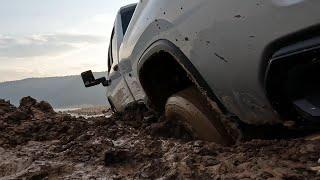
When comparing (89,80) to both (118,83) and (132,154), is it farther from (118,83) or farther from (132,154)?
(132,154)

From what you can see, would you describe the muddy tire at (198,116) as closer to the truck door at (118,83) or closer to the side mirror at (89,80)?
the truck door at (118,83)

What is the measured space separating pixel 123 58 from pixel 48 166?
4.07ft

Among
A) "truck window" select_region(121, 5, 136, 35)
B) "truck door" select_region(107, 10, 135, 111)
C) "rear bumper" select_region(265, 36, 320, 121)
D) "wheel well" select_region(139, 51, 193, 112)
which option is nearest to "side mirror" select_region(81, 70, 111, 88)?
"truck door" select_region(107, 10, 135, 111)

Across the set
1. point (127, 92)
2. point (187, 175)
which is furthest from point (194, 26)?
point (127, 92)

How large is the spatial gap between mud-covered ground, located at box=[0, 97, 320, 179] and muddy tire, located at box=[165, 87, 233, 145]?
13 cm

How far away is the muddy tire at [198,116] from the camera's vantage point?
10.3ft

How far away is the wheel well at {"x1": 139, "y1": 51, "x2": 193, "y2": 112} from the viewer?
3459 mm

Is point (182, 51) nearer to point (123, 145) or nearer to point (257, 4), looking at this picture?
point (257, 4)

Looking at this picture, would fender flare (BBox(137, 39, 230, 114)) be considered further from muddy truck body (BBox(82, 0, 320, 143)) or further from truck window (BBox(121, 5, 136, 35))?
truck window (BBox(121, 5, 136, 35))

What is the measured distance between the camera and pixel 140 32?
3438 millimetres

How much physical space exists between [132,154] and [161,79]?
631 mm

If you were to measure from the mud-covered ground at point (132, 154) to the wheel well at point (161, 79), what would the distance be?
0.71 ft

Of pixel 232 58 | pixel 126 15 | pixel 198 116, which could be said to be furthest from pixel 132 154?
Answer: pixel 126 15

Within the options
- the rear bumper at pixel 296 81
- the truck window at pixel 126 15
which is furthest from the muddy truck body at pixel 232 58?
the truck window at pixel 126 15
